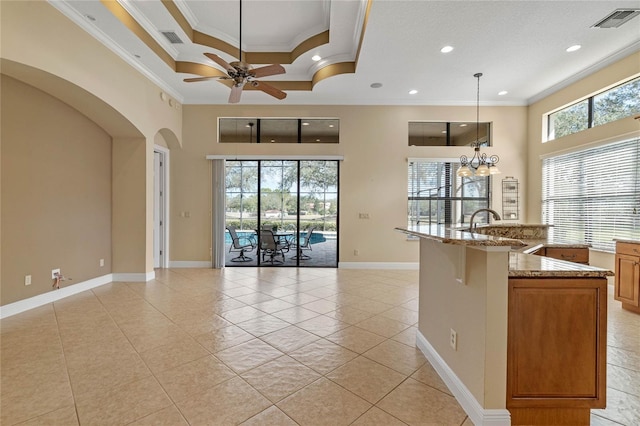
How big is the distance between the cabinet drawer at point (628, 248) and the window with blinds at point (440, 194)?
2473mm

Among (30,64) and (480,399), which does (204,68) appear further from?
(480,399)

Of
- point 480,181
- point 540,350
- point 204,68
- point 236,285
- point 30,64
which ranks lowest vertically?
point 236,285

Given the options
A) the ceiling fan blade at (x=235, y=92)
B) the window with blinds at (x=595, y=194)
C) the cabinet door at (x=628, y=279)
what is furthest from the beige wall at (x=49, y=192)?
the window with blinds at (x=595, y=194)

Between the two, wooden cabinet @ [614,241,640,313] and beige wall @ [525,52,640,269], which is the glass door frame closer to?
beige wall @ [525,52,640,269]

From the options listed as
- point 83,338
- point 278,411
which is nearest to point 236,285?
point 83,338

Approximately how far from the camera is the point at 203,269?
5.96 meters

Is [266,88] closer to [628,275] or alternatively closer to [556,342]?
[556,342]

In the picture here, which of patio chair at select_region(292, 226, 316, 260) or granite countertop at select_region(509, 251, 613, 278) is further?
patio chair at select_region(292, 226, 316, 260)

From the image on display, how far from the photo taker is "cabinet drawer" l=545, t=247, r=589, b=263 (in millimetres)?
3555

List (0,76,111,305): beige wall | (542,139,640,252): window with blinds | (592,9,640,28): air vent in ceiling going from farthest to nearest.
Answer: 1. (542,139,640,252): window with blinds
2. (0,76,111,305): beige wall
3. (592,9,640,28): air vent in ceiling

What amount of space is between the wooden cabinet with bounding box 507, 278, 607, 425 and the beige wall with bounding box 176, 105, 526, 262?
4.46 meters

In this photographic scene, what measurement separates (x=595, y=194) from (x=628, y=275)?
1.65 meters

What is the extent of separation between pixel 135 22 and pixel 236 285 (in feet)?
13.5

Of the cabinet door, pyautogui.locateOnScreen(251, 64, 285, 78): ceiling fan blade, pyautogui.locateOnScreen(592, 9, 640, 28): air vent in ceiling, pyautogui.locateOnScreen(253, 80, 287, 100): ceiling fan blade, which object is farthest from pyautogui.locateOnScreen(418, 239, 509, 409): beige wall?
pyautogui.locateOnScreen(592, 9, 640, 28): air vent in ceiling
